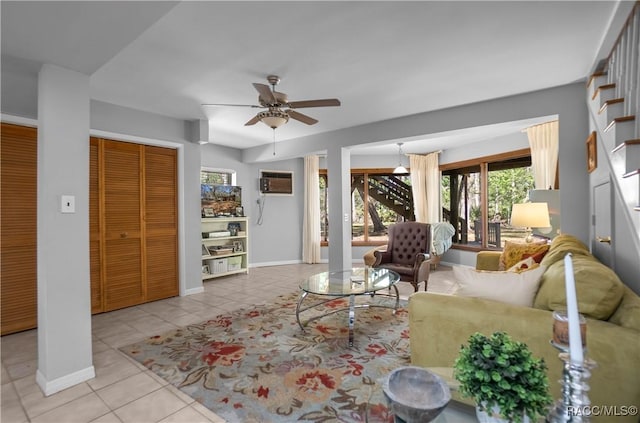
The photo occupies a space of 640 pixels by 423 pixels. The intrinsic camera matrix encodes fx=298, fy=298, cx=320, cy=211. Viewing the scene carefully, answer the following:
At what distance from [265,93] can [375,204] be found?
5176 mm

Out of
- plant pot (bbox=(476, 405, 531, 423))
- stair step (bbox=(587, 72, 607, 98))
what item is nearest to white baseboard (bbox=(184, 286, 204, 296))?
plant pot (bbox=(476, 405, 531, 423))

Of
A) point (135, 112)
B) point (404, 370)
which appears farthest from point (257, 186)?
point (404, 370)

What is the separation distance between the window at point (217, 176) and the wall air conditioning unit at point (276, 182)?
2.19 feet

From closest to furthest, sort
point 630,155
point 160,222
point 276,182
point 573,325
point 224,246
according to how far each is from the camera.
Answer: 1. point 573,325
2. point 630,155
3. point 160,222
4. point 224,246
5. point 276,182

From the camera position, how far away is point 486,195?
19.3 feet

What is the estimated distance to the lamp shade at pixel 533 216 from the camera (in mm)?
3377

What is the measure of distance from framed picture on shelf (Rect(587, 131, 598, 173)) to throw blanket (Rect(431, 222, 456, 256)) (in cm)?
295

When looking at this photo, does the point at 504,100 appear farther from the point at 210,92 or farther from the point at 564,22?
Result: the point at 210,92

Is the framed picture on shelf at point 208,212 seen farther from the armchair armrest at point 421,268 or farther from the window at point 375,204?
the armchair armrest at point 421,268

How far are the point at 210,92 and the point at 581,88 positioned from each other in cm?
394

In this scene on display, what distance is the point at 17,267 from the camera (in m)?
3.08

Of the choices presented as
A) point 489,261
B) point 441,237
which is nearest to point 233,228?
point 441,237

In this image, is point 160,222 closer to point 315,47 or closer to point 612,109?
point 315,47

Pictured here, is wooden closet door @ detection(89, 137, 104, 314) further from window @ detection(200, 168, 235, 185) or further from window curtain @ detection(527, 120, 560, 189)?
window curtain @ detection(527, 120, 560, 189)
